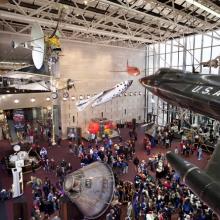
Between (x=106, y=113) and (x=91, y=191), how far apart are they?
819 inches

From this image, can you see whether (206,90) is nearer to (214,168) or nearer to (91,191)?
(214,168)

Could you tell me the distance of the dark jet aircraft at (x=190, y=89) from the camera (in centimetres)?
443

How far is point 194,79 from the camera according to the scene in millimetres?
5539

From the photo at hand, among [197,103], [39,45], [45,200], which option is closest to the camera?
[197,103]

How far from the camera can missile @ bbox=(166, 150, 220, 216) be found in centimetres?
398

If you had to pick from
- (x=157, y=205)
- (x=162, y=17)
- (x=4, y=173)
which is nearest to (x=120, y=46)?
(x=162, y=17)

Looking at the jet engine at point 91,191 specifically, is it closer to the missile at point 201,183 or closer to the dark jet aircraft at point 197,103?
the dark jet aircraft at point 197,103

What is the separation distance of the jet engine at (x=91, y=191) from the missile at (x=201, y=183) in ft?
23.3

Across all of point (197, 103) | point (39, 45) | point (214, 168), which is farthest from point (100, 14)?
point (214, 168)

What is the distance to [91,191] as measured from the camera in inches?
460

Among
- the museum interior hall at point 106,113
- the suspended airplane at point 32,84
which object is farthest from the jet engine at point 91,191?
the suspended airplane at point 32,84

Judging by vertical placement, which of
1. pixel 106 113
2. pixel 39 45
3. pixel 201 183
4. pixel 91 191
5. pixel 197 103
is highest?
pixel 39 45

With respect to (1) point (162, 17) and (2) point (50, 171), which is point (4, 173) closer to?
(2) point (50, 171)

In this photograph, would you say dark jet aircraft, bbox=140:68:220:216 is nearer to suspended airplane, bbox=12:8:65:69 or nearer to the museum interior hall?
the museum interior hall
